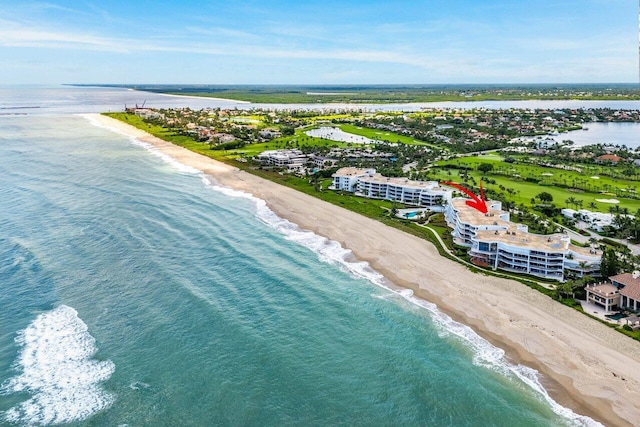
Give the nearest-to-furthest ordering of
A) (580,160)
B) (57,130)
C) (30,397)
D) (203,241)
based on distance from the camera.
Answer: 1. (30,397)
2. (203,241)
3. (580,160)
4. (57,130)

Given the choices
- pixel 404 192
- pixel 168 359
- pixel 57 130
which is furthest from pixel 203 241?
pixel 57 130

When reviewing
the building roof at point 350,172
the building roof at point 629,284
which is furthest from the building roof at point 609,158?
Result: the building roof at point 629,284

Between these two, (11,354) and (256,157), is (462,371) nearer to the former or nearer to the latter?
(11,354)

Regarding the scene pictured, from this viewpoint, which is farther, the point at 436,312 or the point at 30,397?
the point at 436,312

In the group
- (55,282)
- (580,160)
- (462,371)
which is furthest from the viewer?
(580,160)

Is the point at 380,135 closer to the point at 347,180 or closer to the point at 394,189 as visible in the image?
the point at 347,180
